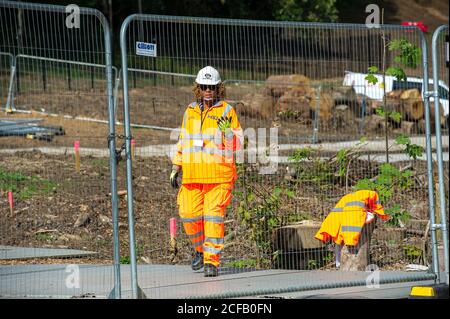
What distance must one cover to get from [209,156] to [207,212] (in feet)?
1.77

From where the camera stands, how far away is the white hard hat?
9.88 meters

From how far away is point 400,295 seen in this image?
9.56 m

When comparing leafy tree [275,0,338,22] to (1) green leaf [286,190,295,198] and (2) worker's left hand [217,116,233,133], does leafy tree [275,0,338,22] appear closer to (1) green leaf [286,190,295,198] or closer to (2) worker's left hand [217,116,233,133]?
(1) green leaf [286,190,295,198]

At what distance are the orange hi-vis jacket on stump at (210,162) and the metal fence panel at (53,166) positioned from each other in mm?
795

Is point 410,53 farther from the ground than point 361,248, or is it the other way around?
point 410,53

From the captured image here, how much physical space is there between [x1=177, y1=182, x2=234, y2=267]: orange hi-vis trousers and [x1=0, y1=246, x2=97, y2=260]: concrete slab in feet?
6.11

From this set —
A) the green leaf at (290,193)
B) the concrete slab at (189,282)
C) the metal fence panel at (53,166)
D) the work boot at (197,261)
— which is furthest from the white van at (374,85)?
the work boot at (197,261)

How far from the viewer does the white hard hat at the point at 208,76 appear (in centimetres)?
988

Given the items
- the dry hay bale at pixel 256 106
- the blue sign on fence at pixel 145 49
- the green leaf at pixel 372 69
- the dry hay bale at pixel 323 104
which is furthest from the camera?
the dry hay bale at pixel 323 104

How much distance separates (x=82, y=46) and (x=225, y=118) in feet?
7.89

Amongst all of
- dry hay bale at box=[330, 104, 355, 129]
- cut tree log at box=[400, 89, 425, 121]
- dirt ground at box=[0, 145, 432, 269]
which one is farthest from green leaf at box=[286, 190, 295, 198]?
dry hay bale at box=[330, 104, 355, 129]

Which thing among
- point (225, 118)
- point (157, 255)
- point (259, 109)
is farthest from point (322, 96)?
point (225, 118)

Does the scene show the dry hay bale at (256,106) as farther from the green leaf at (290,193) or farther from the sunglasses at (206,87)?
the sunglasses at (206,87)
